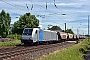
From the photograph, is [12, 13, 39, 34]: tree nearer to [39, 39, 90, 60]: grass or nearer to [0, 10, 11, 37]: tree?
[0, 10, 11, 37]: tree

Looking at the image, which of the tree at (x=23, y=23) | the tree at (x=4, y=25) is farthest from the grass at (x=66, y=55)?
the tree at (x=23, y=23)

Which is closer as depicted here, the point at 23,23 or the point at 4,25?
the point at 4,25

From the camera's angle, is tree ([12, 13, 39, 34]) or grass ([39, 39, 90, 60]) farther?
tree ([12, 13, 39, 34])

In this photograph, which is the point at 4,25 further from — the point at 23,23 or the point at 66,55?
the point at 66,55

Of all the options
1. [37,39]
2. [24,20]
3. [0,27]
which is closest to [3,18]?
[0,27]

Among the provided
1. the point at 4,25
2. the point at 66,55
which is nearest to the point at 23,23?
the point at 4,25

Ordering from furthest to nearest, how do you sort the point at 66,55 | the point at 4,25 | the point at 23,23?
1. the point at 23,23
2. the point at 4,25
3. the point at 66,55

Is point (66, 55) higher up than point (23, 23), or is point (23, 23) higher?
point (66, 55)

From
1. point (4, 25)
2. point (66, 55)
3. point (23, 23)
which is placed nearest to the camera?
point (66, 55)

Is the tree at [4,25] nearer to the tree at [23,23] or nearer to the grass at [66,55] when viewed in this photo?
the tree at [23,23]

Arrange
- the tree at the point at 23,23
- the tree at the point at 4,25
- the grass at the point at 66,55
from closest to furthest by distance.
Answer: the grass at the point at 66,55 → the tree at the point at 4,25 → the tree at the point at 23,23

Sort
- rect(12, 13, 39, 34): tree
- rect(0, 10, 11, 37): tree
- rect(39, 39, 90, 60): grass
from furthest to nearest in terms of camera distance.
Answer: rect(12, 13, 39, 34): tree
rect(0, 10, 11, 37): tree
rect(39, 39, 90, 60): grass

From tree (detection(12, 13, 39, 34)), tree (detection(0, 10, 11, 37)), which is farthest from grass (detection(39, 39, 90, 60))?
tree (detection(12, 13, 39, 34))

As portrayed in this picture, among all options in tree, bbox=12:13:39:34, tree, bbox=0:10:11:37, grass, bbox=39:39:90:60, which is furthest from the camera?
tree, bbox=12:13:39:34
